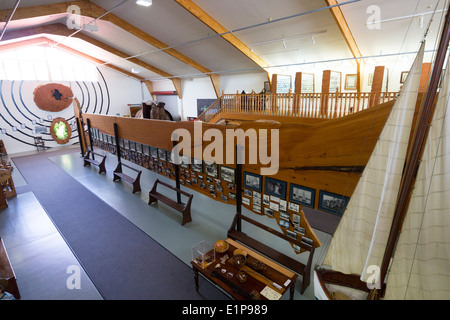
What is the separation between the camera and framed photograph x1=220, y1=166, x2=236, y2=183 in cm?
335

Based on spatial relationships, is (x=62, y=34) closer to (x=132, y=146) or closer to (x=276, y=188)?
(x=132, y=146)

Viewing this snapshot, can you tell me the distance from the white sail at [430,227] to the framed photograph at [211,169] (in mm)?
2549

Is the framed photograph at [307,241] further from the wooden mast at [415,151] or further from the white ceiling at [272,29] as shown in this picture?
the white ceiling at [272,29]

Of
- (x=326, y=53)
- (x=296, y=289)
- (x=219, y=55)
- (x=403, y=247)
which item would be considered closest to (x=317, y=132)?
(x=403, y=247)

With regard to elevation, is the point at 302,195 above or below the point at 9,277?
above

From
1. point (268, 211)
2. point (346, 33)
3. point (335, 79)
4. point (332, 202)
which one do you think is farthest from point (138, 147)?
point (335, 79)

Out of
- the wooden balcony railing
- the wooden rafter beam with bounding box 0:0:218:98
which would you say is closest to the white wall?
the wooden rafter beam with bounding box 0:0:218:98

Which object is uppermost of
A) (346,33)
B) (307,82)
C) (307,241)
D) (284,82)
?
(346,33)

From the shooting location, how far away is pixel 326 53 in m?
7.96

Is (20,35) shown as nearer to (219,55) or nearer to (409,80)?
(219,55)

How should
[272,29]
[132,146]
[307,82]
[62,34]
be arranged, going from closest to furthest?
[132,146] → [272,29] → [307,82] → [62,34]

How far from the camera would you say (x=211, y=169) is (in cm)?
371

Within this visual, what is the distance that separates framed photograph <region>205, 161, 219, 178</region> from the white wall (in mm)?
12315

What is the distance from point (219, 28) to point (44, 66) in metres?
10.2
